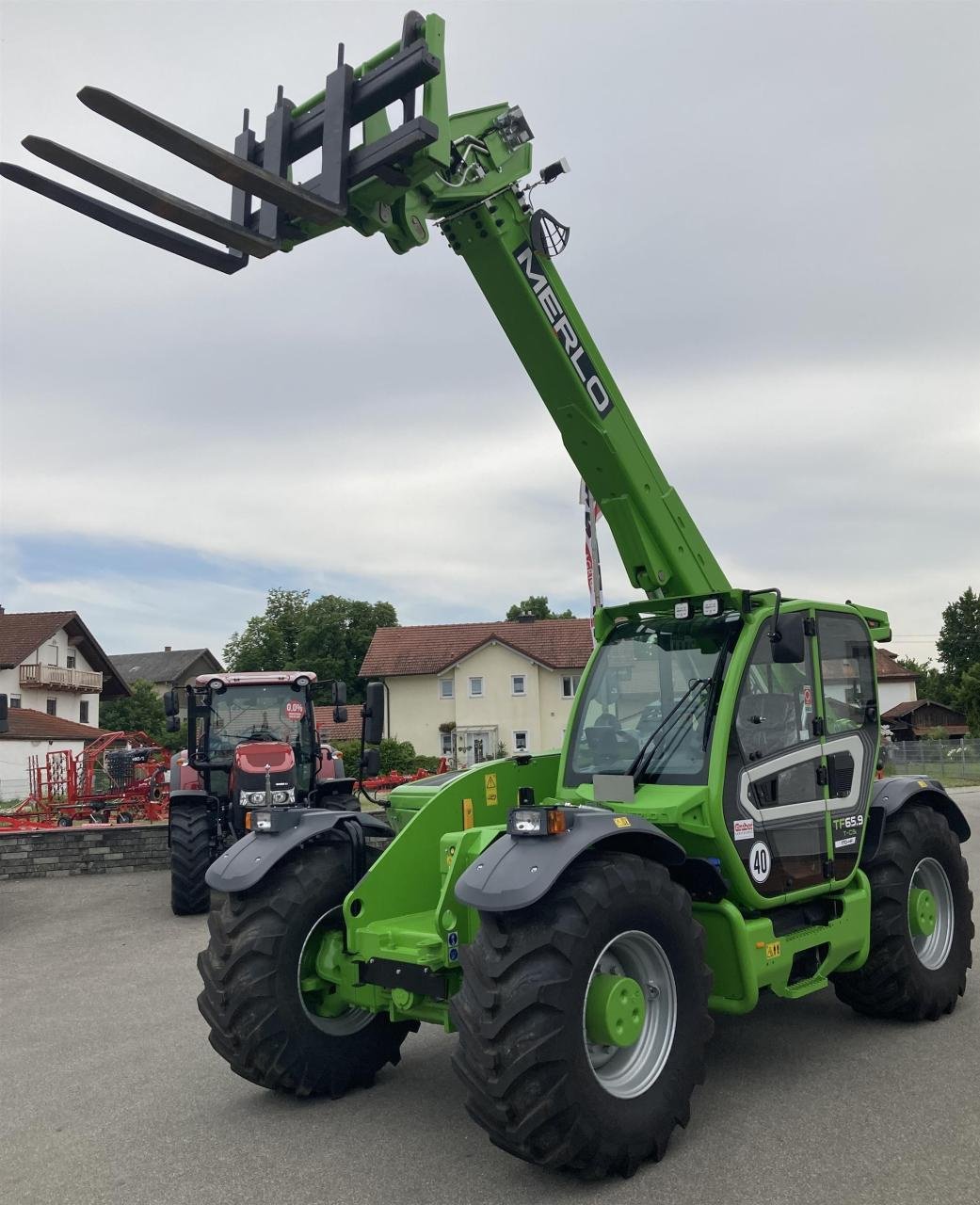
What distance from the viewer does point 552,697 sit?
162 feet

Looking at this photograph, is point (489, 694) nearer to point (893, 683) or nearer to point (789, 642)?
point (893, 683)

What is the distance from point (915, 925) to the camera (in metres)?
6.25

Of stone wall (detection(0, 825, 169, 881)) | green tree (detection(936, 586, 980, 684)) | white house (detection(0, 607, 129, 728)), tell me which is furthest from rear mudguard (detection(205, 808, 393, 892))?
green tree (detection(936, 586, 980, 684))

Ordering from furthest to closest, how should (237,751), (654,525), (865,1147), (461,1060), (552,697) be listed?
1. (552,697)
2. (237,751)
3. (654,525)
4. (865,1147)
5. (461,1060)

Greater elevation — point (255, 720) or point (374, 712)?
point (374, 712)

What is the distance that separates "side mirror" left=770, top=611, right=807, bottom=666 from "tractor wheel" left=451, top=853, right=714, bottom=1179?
1.29 metres

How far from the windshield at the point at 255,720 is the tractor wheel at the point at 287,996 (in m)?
7.25

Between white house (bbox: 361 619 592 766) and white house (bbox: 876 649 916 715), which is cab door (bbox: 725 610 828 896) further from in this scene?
white house (bbox: 876 649 916 715)

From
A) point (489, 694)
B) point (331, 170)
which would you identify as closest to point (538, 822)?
point (331, 170)

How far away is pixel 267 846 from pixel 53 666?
44343mm

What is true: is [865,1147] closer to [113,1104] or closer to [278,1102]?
[278,1102]

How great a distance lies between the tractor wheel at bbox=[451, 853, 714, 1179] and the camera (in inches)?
152

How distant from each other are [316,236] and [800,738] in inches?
143

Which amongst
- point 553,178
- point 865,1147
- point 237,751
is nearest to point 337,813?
point 865,1147
